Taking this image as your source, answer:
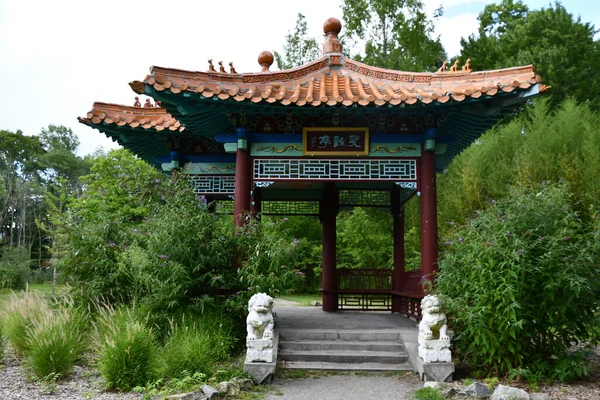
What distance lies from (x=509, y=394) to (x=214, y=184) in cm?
533

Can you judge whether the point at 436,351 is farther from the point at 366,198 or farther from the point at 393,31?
the point at 393,31

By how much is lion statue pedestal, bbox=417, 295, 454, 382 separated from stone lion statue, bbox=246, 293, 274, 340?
1.63m

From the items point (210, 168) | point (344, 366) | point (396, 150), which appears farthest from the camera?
point (210, 168)

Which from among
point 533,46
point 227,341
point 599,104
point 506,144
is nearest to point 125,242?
point 227,341

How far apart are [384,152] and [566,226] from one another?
2.49m

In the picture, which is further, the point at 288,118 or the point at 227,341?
the point at 288,118

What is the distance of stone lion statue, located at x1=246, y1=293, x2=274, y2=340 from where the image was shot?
5508mm

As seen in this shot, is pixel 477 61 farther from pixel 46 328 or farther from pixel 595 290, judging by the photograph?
pixel 46 328

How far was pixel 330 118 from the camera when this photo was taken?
7.05 meters

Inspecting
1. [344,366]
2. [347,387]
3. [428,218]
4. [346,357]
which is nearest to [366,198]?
[428,218]

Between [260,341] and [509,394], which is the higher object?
[260,341]

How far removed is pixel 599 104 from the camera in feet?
58.4

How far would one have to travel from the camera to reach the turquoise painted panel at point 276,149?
7027 millimetres

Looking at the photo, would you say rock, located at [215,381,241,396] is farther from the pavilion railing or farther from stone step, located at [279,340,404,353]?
the pavilion railing
